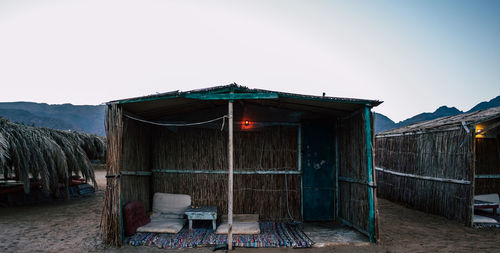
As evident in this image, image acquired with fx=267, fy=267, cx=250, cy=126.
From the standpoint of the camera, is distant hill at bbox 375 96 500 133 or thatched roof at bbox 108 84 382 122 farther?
distant hill at bbox 375 96 500 133

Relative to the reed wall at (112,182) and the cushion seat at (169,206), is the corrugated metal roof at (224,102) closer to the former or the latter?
the reed wall at (112,182)

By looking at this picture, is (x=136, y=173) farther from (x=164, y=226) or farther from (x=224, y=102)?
(x=224, y=102)

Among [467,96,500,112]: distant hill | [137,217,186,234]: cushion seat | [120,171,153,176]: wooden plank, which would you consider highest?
[467,96,500,112]: distant hill

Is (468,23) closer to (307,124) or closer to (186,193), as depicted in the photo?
(307,124)

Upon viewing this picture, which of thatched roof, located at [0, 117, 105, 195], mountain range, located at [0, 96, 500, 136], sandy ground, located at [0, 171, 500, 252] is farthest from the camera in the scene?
mountain range, located at [0, 96, 500, 136]

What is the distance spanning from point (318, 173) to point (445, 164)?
2853mm

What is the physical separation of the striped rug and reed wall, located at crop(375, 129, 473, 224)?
11.6 feet

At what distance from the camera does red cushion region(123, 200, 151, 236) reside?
4383 millimetres

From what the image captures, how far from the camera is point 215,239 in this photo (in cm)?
436

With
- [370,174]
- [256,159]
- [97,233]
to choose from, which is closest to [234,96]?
[256,159]

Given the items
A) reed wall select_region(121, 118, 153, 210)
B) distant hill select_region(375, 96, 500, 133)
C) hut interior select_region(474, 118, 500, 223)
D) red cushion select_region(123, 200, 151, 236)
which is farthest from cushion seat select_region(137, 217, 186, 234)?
distant hill select_region(375, 96, 500, 133)

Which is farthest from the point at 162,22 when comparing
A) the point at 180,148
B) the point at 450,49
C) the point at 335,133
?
the point at 450,49

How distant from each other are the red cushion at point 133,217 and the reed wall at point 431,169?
6307mm

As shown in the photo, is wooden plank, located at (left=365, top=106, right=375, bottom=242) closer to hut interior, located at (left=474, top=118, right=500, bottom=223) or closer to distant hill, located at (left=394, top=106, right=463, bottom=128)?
hut interior, located at (left=474, top=118, right=500, bottom=223)
